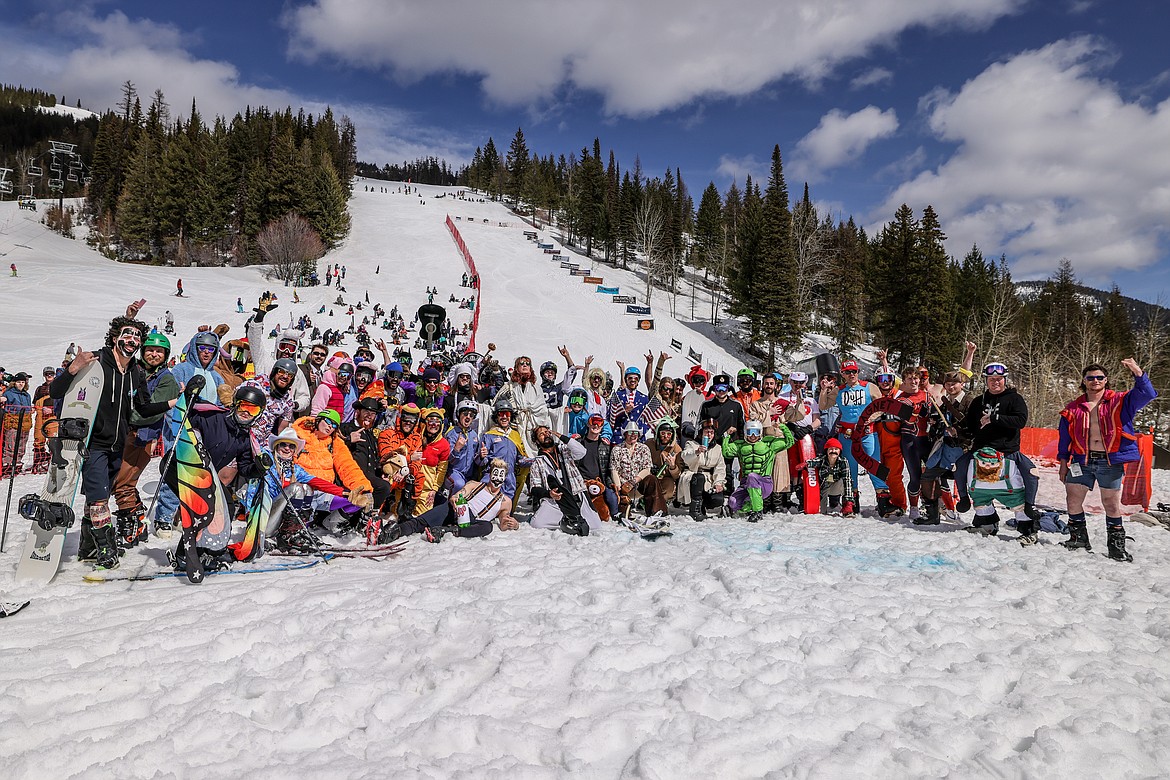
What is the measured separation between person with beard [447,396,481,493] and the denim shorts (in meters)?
6.42

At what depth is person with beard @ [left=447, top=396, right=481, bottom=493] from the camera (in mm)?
6352

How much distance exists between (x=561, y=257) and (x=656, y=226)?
38.3ft

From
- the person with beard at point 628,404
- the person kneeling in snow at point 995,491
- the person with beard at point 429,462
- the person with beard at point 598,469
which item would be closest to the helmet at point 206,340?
the person with beard at point 429,462

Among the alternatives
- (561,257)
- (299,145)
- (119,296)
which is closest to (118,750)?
(119,296)

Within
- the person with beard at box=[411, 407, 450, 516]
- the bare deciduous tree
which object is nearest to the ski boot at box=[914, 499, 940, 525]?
the person with beard at box=[411, 407, 450, 516]

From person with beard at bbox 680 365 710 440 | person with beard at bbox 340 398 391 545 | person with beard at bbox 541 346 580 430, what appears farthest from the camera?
person with beard at bbox 541 346 580 430

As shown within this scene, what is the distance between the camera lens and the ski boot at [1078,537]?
563 cm

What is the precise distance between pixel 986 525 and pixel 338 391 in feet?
26.2

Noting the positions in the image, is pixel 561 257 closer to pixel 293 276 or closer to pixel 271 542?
pixel 293 276

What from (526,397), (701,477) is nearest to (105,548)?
(526,397)

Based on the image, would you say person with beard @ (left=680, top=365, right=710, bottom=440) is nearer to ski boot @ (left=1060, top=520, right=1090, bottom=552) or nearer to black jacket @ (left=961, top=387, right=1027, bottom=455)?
black jacket @ (left=961, top=387, right=1027, bottom=455)

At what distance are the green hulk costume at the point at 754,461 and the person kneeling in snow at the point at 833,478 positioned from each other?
0.60 meters

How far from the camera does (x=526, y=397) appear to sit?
7980mm

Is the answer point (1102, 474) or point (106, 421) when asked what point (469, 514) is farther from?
point (1102, 474)
